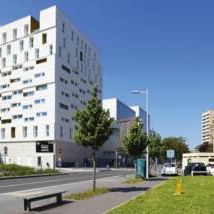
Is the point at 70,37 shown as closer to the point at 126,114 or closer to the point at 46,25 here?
the point at 46,25

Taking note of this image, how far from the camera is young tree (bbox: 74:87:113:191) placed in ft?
82.3

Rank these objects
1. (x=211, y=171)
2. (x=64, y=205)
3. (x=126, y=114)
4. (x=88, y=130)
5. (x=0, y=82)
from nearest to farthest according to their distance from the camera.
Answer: (x=64, y=205) < (x=88, y=130) < (x=211, y=171) < (x=0, y=82) < (x=126, y=114)

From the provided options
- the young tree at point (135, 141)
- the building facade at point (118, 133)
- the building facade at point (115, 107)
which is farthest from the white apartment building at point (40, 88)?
the young tree at point (135, 141)

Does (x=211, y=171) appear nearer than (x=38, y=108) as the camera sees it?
Yes

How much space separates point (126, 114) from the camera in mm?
186500

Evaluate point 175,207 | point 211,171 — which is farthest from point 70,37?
point 175,207

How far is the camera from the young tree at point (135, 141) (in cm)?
4244

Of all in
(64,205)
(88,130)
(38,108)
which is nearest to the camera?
(64,205)

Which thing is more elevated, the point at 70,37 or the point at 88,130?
the point at 70,37

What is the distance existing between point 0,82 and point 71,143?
21968 millimetres

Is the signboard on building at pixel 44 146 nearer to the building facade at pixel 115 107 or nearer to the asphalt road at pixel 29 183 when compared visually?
the asphalt road at pixel 29 183

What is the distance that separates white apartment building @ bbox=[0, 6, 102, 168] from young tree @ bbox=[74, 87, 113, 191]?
7135 cm

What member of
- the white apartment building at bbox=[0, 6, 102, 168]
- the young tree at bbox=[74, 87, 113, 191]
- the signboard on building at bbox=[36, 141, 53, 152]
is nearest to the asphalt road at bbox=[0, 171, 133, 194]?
the young tree at bbox=[74, 87, 113, 191]

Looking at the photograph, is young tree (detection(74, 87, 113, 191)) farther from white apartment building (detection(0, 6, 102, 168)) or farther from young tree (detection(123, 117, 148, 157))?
white apartment building (detection(0, 6, 102, 168))
